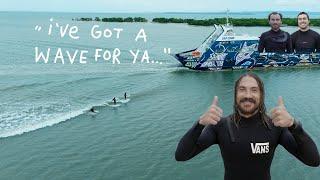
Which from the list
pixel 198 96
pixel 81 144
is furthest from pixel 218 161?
pixel 198 96

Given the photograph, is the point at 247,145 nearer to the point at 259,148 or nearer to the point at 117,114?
the point at 259,148

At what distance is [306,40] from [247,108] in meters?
2.30

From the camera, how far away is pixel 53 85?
4028cm

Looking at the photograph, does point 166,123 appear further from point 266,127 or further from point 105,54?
point 105,54

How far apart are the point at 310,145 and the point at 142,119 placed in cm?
2541

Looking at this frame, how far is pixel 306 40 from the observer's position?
5.95 meters

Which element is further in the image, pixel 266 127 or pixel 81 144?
pixel 81 144

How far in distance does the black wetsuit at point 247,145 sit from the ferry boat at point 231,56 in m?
41.6

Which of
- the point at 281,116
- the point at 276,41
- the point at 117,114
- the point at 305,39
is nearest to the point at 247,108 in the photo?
the point at 281,116

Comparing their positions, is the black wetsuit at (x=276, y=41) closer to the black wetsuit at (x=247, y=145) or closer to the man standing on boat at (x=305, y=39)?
the man standing on boat at (x=305, y=39)

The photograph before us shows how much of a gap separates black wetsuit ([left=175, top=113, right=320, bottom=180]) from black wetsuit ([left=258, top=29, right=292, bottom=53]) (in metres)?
1.90

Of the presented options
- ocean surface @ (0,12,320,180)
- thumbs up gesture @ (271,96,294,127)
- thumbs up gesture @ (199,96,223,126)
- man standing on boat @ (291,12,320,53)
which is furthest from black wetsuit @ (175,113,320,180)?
ocean surface @ (0,12,320,180)

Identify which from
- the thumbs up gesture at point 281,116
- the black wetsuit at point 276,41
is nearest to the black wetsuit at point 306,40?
→ the black wetsuit at point 276,41

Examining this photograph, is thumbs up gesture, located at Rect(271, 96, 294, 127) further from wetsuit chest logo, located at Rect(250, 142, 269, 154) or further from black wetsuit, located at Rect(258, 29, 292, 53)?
black wetsuit, located at Rect(258, 29, 292, 53)
